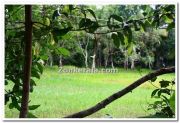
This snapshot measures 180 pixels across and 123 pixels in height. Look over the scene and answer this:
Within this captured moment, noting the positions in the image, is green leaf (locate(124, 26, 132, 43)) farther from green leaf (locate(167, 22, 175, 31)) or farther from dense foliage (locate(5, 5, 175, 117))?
green leaf (locate(167, 22, 175, 31))

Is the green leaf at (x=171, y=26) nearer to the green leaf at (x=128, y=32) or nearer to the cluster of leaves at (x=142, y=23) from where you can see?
the cluster of leaves at (x=142, y=23)

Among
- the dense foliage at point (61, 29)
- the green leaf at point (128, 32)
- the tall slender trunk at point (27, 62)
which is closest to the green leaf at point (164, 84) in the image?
the dense foliage at point (61, 29)

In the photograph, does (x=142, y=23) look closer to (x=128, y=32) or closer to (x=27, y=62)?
(x=128, y=32)

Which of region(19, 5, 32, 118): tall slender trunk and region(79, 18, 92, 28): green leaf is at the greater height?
region(79, 18, 92, 28): green leaf

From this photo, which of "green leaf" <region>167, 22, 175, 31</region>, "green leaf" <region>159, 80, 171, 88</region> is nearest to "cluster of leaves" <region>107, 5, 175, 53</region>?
"green leaf" <region>167, 22, 175, 31</region>

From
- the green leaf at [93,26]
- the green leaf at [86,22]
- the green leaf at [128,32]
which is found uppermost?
the green leaf at [86,22]

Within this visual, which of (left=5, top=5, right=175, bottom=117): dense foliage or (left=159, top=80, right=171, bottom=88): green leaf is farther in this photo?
(left=159, top=80, right=171, bottom=88): green leaf

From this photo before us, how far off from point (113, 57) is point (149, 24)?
71 cm

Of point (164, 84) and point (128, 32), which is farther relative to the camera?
point (164, 84)

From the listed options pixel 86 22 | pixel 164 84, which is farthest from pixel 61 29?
pixel 164 84

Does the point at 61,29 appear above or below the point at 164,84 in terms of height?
above

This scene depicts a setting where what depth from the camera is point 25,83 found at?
0.51 metres
